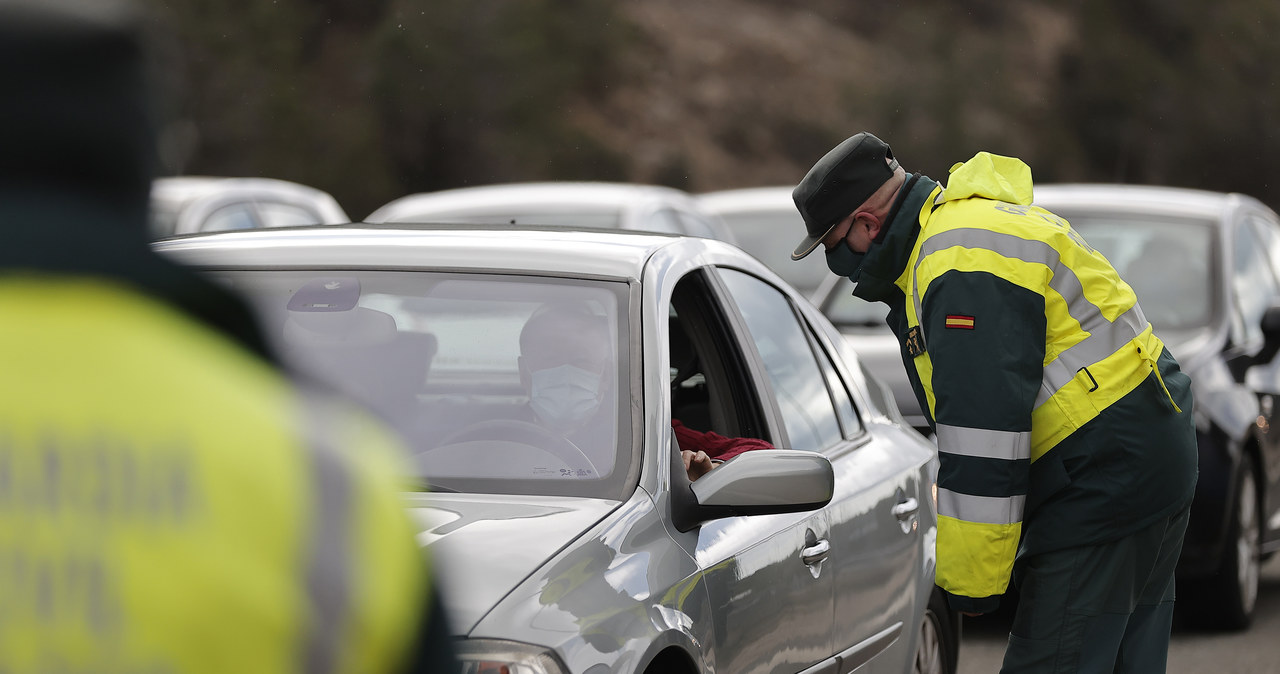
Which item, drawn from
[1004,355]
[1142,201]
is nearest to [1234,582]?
[1142,201]

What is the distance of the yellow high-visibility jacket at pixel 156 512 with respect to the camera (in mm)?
965

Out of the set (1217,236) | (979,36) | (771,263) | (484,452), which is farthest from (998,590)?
(979,36)

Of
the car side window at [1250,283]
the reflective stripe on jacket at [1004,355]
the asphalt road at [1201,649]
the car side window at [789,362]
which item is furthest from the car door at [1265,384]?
the reflective stripe on jacket at [1004,355]

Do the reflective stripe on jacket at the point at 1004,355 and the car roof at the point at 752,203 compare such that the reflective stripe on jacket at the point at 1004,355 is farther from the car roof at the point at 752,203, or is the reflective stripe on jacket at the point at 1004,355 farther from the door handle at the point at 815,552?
the car roof at the point at 752,203

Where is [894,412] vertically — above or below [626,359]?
below

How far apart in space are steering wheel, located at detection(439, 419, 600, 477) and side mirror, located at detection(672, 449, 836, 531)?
8.6 inches

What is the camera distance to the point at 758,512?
134 inches

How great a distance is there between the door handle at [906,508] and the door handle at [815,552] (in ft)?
1.89

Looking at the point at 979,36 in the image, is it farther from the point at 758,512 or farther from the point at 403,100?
the point at 758,512

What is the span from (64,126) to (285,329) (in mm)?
2837

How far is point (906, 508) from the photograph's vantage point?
4.62 meters

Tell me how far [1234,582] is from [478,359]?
14.1 ft

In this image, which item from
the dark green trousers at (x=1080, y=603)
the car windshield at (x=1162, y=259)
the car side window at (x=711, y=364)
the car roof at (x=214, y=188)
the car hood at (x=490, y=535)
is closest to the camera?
the car hood at (x=490, y=535)

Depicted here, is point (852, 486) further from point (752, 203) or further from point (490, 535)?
point (752, 203)
